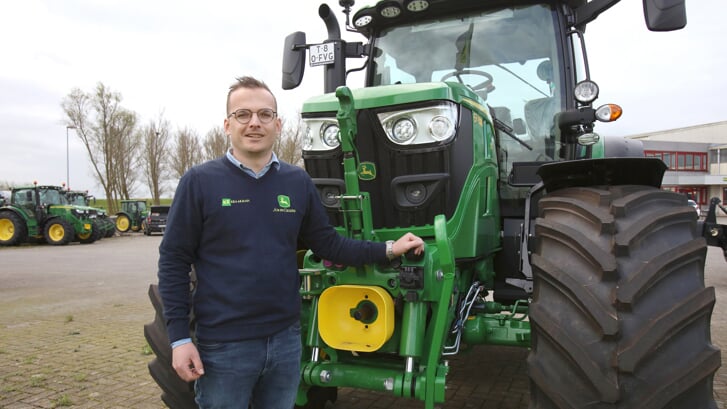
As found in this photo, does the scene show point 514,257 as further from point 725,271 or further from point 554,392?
point 725,271

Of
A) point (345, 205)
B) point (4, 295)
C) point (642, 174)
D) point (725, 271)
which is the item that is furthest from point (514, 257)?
point (725, 271)

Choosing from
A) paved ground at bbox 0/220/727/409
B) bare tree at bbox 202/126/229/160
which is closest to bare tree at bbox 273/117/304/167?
bare tree at bbox 202/126/229/160

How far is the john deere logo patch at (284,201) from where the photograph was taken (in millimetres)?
2207

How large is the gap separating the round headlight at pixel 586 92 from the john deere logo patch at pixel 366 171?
1.41m

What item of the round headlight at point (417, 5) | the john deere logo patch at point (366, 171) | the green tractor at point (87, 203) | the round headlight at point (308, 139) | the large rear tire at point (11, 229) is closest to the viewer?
the john deere logo patch at point (366, 171)

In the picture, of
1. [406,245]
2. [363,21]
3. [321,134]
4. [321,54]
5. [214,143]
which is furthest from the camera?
[214,143]

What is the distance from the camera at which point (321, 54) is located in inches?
152

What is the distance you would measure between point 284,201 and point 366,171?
794 millimetres

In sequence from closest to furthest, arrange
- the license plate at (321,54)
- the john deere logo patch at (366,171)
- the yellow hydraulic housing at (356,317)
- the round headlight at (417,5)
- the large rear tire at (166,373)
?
the large rear tire at (166,373) < the yellow hydraulic housing at (356,317) < the john deere logo patch at (366,171) < the round headlight at (417,5) < the license plate at (321,54)

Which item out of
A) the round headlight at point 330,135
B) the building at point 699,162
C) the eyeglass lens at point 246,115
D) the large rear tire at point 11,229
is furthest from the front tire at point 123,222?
the building at point 699,162

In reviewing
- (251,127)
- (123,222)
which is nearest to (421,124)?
(251,127)

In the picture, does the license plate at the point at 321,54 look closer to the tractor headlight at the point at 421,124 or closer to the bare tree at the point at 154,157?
the tractor headlight at the point at 421,124

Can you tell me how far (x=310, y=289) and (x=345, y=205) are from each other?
466 millimetres

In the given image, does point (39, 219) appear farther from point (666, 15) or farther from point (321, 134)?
point (666, 15)
